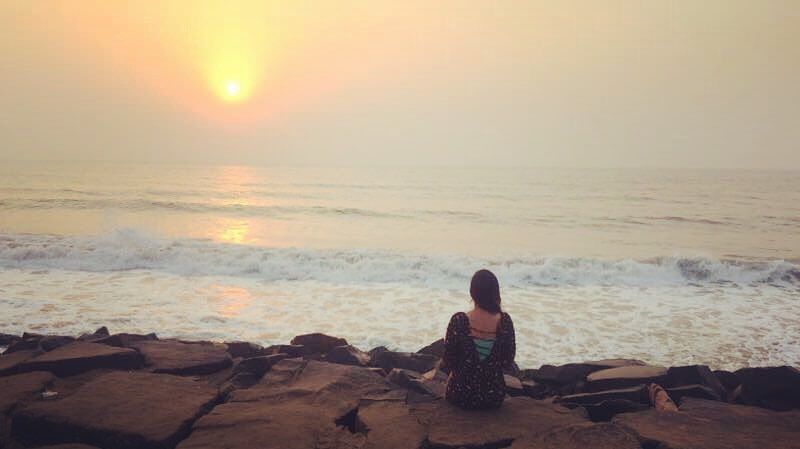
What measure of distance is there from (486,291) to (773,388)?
131 inches

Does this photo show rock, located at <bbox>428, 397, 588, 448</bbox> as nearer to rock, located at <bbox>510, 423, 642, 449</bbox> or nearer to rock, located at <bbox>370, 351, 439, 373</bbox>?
rock, located at <bbox>510, 423, 642, 449</bbox>

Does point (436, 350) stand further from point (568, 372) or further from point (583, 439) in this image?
point (583, 439)

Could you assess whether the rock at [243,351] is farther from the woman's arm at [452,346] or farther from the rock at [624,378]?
the rock at [624,378]

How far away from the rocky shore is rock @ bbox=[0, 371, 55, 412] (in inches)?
0.5

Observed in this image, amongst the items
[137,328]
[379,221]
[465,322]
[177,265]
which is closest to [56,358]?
[137,328]

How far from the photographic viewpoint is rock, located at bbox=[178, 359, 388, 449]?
368 cm

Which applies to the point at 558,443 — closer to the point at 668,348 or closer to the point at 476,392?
the point at 476,392

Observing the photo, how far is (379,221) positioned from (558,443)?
2355 cm

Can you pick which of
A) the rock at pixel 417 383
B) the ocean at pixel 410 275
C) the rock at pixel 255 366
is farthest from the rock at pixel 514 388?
the rock at pixel 255 366

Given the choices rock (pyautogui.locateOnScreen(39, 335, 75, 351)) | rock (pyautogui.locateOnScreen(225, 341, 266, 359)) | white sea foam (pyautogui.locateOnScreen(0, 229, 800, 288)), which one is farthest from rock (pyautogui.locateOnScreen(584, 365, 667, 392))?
white sea foam (pyautogui.locateOnScreen(0, 229, 800, 288))

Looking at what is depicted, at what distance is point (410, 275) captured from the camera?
14.3 meters

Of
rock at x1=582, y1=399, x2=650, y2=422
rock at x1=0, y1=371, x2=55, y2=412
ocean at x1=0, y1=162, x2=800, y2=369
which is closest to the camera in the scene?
rock at x1=0, y1=371, x2=55, y2=412

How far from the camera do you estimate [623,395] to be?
472 centimetres

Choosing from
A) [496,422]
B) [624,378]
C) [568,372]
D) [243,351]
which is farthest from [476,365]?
[243,351]
